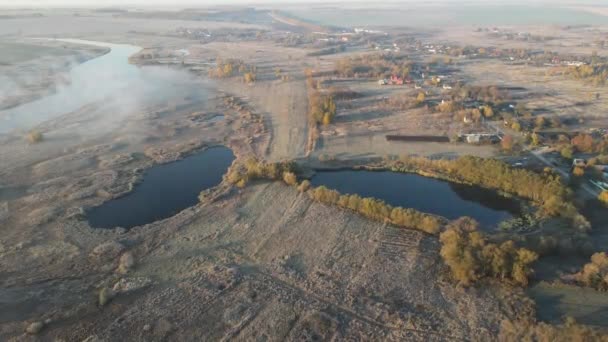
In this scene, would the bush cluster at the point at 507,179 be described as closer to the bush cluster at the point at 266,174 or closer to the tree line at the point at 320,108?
the bush cluster at the point at 266,174

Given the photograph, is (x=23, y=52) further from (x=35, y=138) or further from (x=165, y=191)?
(x=165, y=191)

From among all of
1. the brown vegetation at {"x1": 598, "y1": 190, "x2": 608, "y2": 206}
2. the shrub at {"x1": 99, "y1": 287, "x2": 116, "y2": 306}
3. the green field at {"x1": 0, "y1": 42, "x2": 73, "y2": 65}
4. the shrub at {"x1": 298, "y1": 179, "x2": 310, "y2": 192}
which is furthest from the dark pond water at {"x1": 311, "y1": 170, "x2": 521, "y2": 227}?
the green field at {"x1": 0, "y1": 42, "x2": 73, "y2": 65}

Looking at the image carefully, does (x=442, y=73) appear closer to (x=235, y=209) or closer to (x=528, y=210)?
(x=528, y=210)

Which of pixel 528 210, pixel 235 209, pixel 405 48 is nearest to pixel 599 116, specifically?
pixel 528 210

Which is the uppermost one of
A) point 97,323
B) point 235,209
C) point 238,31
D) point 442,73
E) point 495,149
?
point 238,31

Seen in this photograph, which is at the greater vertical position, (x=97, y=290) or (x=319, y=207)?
(x=319, y=207)

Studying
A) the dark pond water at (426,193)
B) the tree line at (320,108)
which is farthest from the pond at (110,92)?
the dark pond water at (426,193)

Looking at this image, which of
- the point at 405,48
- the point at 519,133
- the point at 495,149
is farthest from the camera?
the point at 405,48
